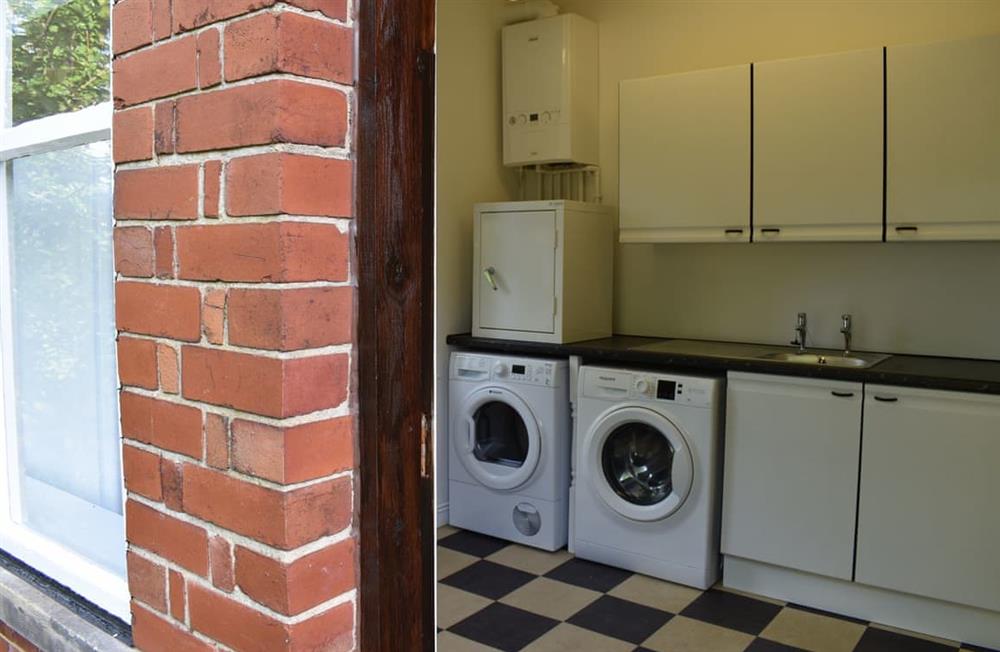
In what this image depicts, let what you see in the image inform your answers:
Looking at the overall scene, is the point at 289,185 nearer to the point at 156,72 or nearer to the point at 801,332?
the point at 156,72

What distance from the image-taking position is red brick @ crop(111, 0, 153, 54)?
105cm

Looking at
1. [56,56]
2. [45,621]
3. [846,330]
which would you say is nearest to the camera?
[45,621]

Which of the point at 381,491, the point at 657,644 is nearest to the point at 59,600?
the point at 381,491

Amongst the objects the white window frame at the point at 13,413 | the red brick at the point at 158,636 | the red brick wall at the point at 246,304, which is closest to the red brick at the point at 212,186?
the red brick wall at the point at 246,304

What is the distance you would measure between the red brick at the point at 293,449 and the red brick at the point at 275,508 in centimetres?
2

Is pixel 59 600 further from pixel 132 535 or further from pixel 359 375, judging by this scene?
pixel 359 375

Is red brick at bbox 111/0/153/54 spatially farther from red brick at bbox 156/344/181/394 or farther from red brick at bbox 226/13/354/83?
red brick at bbox 156/344/181/394

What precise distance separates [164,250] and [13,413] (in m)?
0.89

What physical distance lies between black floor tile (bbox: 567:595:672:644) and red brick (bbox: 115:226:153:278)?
2186 mm

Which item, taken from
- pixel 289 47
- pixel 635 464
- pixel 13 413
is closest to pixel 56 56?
pixel 13 413

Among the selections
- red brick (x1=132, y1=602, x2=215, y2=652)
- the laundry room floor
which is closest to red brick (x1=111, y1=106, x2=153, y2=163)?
red brick (x1=132, y1=602, x2=215, y2=652)

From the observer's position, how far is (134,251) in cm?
111

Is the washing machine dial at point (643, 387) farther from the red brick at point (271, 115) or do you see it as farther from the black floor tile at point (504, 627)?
the red brick at point (271, 115)

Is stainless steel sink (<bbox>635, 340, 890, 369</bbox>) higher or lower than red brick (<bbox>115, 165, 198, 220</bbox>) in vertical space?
lower
